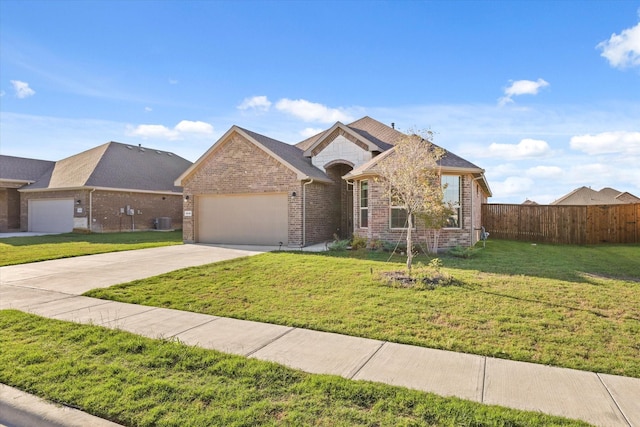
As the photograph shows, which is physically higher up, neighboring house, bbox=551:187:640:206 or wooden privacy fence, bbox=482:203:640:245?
neighboring house, bbox=551:187:640:206

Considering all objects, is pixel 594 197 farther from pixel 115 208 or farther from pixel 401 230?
pixel 115 208

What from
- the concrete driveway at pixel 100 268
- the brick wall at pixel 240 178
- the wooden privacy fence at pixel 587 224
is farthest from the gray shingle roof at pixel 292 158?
the wooden privacy fence at pixel 587 224

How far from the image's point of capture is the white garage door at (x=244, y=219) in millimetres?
15516

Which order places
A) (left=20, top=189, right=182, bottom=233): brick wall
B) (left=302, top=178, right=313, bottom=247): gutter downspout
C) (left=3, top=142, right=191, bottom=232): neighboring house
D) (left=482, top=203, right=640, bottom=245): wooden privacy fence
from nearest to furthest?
(left=302, top=178, right=313, bottom=247): gutter downspout < (left=482, top=203, right=640, bottom=245): wooden privacy fence < (left=20, top=189, right=182, bottom=233): brick wall < (left=3, top=142, right=191, bottom=232): neighboring house

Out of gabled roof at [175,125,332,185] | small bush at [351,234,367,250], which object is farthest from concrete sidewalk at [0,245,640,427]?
gabled roof at [175,125,332,185]

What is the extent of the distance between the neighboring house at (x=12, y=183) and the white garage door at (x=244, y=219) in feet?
57.7

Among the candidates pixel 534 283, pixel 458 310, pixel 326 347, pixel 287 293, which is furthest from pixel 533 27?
pixel 326 347

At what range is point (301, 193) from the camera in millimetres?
14922

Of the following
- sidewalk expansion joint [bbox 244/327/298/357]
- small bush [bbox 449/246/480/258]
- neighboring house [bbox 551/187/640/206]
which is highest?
neighboring house [bbox 551/187/640/206]

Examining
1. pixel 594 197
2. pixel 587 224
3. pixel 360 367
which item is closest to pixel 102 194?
pixel 360 367

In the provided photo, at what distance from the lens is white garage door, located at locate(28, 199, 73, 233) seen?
941 inches

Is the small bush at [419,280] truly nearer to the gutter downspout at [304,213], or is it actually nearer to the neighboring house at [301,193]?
the neighboring house at [301,193]

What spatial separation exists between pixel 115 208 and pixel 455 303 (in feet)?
77.7

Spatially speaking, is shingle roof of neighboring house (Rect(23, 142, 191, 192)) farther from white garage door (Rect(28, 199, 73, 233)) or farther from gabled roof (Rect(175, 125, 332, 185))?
gabled roof (Rect(175, 125, 332, 185))
